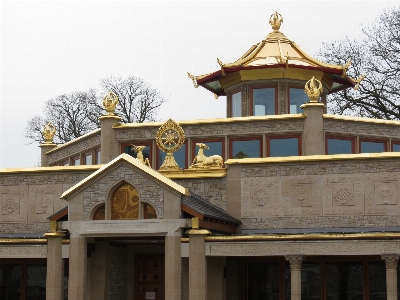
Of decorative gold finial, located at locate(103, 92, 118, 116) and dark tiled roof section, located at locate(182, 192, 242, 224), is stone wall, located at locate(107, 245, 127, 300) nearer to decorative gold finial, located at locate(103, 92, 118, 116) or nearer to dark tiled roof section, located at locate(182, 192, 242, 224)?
dark tiled roof section, located at locate(182, 192, 242, 224)

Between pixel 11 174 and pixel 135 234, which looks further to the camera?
pixel 11 174

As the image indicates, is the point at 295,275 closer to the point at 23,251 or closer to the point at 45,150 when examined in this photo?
the point at 23,251

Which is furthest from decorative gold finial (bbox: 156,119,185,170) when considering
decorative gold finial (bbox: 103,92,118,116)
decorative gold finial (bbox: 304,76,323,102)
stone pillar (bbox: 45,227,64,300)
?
decorative gold finial (bbox: 304,76,323,102)

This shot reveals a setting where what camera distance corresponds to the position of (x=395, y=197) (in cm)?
3130

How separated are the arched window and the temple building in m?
0.04

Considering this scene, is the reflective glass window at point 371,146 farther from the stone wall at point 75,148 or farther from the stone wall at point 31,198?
the stone wall at point 75,148

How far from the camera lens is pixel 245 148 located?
1506 inches

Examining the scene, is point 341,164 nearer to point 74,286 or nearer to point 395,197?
point 395,197

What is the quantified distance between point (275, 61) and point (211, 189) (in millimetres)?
11708

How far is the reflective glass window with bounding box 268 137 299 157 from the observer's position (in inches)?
1485

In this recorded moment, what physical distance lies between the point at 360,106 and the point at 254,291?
101 ft

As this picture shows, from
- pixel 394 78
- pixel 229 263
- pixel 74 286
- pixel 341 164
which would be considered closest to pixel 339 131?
pixel 341 164

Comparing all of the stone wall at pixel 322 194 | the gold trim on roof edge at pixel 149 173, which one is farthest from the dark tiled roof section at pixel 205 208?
the stone wall at pixel 322 194

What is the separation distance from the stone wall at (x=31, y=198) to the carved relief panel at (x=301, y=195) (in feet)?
30.3
